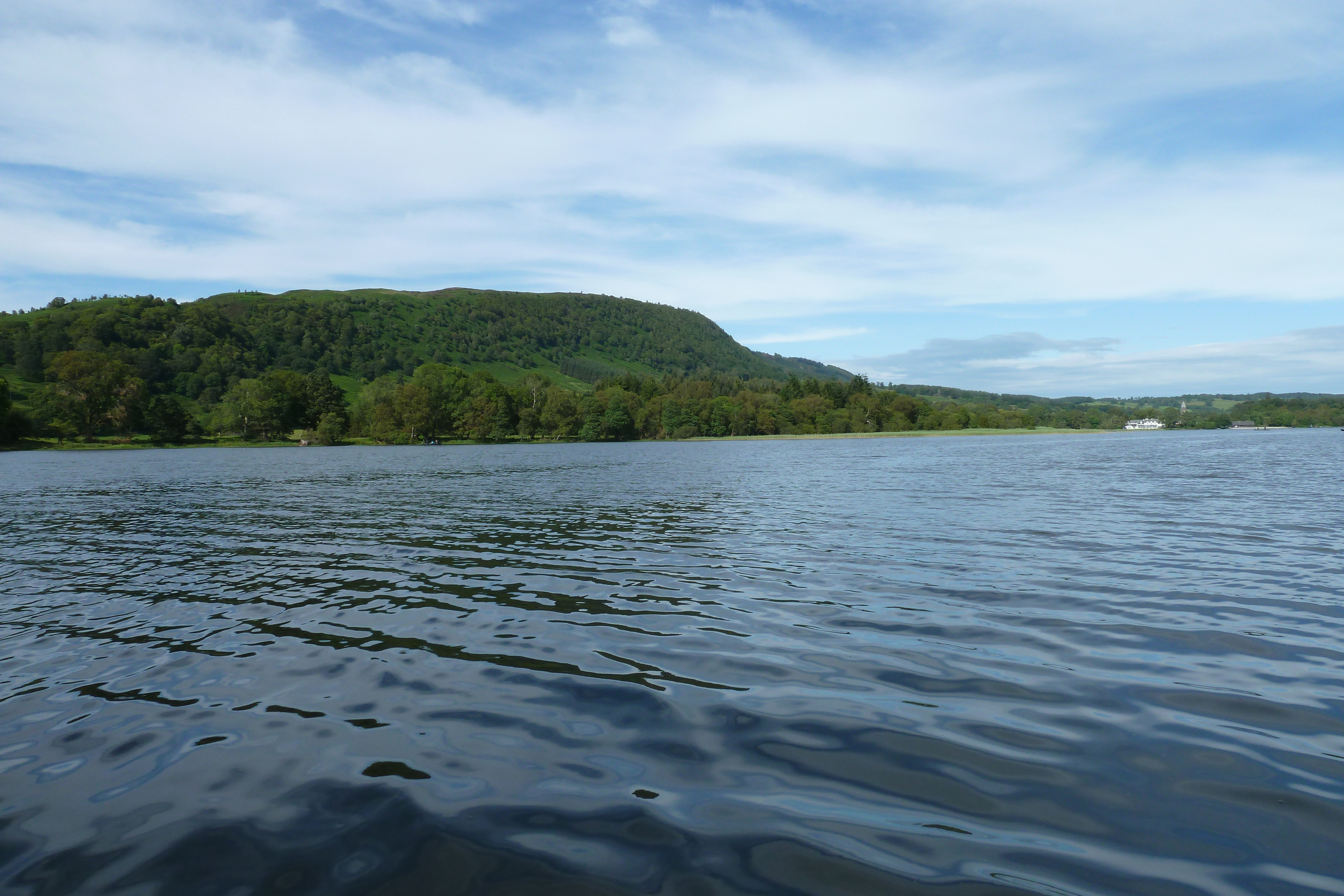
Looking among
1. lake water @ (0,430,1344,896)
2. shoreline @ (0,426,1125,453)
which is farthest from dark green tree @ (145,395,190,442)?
lake water @ (0,430,1344,896)

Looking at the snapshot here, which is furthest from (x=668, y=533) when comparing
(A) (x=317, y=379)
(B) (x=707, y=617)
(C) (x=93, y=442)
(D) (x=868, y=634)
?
(A) (x=317, y=379)

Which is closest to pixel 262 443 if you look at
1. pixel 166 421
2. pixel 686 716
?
pixel 166 421

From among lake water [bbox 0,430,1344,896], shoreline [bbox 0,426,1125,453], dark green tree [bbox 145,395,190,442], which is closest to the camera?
lake water [bbox 0,430,1344,896]

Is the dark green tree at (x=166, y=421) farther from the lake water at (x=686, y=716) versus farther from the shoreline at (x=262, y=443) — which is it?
the lake water at (x=686, y=716)

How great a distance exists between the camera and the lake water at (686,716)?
5.29 m

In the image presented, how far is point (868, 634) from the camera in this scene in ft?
36.4

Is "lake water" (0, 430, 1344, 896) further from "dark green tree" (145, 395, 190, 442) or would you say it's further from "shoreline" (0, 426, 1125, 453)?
"dark green tree" (145, 395, 190, 442)

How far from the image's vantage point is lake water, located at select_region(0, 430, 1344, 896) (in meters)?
5.29

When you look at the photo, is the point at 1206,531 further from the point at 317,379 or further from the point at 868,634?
the point at 317,379

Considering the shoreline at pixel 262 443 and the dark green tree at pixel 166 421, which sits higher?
the dark green tree at pixel 166 421

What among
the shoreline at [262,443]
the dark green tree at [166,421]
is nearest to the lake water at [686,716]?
the shoreline at [262,443]

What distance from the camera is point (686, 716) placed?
317 inches

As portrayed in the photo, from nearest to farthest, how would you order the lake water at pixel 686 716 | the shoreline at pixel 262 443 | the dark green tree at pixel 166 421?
the lake water at pixel 686 716 < the shoreline at pixel 262 443 < the dark green tree at pixel 166 421

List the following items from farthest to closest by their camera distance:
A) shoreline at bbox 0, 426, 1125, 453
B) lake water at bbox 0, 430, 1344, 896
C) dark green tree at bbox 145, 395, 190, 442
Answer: dark green tree at bbox 145, 395, 190, 442, shoreline at bbox 0, 426, 1125, 453, lake water at bbox 0, 430, 1344, 896
